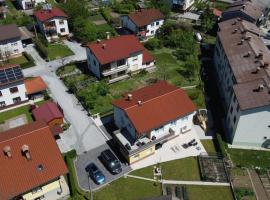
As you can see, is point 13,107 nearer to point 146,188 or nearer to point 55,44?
point 55,44

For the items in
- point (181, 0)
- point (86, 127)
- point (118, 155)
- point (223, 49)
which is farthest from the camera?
point (181, 0)

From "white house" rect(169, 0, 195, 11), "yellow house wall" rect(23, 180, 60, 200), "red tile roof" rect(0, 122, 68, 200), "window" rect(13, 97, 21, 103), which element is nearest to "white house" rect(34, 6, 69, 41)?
"window" rect(13, 97, 21, 103)

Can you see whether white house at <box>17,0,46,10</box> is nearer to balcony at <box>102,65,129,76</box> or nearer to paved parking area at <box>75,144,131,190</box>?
balcony at <box>102,65,129,76</box>

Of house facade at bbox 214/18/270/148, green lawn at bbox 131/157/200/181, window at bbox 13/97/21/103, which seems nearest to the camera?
green lawn at bbox 131/157/200/181

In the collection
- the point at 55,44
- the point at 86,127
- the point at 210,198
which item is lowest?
the point at 210,198

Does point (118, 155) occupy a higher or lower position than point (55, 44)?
lower

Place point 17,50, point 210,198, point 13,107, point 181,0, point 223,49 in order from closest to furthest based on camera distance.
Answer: point 210,198
point 13,107
point 223,49
point 17,50
point 181,0

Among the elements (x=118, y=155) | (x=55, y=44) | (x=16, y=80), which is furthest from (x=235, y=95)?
(x=55, y=44)

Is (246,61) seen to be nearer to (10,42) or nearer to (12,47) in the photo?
(12,47)
